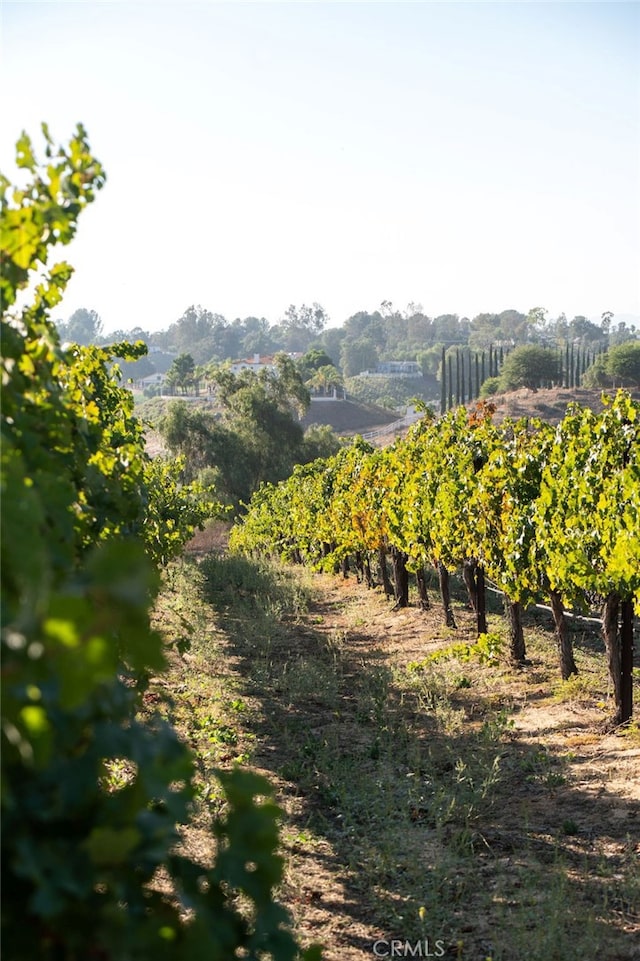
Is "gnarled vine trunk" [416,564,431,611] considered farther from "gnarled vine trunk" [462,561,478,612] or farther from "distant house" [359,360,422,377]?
"distant house" [359,360,422,377]

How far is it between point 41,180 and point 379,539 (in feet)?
49.6

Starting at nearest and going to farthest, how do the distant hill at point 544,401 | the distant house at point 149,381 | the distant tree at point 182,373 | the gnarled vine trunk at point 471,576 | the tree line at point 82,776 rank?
1. the tree line at point 82,776
2. the gnarled vine trunk at point 471,576
3. the distant hill at point 544,401
4. the distant tree at point 182,373
5. the distant house at point 149,381

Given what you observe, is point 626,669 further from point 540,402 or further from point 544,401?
point 544,401

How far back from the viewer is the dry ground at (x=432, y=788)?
16.7 feet

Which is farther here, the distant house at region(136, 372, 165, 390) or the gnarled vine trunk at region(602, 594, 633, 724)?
the distant house at region(136, 372, 165, 390)

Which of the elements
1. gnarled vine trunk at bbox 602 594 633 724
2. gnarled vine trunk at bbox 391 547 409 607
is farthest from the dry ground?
gnarled vine trunk at bbox 391 547 409 607

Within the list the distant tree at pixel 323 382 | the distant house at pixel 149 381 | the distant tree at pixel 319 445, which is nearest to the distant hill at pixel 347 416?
the distant tree at pixel 323 382

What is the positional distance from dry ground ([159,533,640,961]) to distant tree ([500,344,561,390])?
2837 inches

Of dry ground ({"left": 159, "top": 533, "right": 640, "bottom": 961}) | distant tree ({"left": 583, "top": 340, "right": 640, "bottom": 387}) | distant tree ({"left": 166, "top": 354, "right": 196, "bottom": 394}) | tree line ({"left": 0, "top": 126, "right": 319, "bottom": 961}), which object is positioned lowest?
dry ground ({"left": 159, "top": 533, "right": 640, "bottom": 961})

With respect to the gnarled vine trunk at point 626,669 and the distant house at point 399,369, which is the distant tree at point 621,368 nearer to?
the gnarled vine trunk at point 626,669

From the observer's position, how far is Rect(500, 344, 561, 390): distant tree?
275ft

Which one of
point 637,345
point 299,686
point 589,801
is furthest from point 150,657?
point 637,345

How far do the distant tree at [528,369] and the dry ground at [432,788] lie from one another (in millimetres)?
72063

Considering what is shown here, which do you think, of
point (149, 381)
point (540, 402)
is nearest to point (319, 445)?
point (540, 402)
